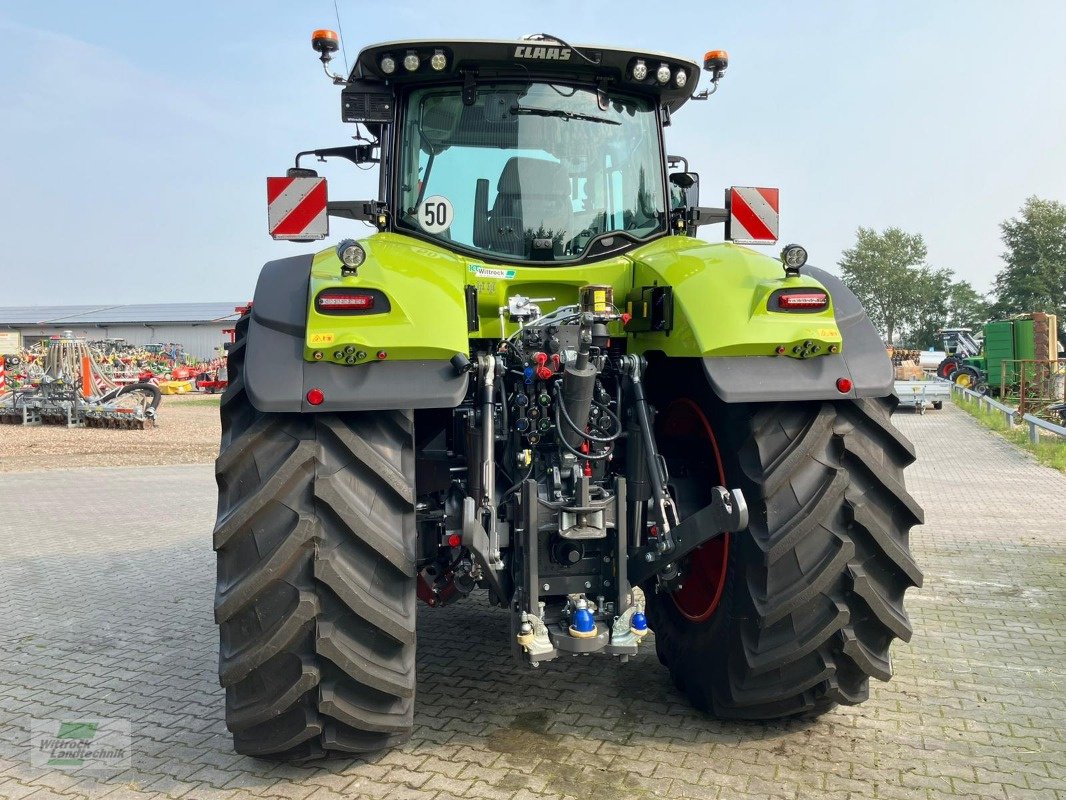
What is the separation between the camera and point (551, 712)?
3.90m

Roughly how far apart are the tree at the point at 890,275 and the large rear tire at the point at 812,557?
254ft

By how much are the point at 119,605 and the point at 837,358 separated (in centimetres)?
505

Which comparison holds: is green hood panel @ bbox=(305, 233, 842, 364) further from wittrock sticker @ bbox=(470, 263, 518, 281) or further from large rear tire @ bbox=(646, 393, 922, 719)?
large rear tire @ bbox=(646, 393, 922, 719)

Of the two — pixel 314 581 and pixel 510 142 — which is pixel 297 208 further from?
pixel 314 581

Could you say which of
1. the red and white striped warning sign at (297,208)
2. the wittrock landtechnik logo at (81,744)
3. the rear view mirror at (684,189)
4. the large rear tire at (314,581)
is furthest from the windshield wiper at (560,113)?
the wittrock landtechnik logo at (81,744)

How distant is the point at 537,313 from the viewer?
3.64 meters

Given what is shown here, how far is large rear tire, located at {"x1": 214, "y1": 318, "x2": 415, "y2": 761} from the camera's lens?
9.94 feet

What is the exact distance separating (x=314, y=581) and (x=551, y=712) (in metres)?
1.44

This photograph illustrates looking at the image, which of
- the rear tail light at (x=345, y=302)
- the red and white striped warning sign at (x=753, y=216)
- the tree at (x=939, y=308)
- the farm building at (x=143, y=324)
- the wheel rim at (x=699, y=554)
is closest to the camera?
the rear tail light at (x=345, y=302)

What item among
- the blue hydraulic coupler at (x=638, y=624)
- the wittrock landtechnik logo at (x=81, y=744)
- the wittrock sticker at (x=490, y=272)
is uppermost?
the wittrock sticker at (x=490, y=272)

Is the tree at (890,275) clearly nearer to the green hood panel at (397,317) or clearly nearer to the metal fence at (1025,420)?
the metal fence at (1025,420)

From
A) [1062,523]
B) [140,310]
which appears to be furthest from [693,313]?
[140,310]

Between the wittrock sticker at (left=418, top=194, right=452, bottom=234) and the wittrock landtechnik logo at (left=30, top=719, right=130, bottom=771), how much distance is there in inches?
104

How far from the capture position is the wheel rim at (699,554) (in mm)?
3742
